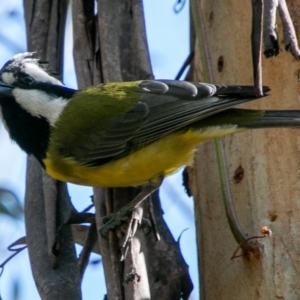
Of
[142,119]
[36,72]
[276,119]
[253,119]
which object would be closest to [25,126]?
[36,72]

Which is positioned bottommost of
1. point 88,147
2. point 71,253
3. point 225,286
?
point 225,286

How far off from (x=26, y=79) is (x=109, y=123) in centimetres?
40

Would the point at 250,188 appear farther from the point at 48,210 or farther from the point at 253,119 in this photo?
A: the point at 48,210

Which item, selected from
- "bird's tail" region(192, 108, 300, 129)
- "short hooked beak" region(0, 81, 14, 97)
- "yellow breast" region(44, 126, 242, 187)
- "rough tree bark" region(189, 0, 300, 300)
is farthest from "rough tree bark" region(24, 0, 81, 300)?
"bird's tail" region(192, 108, 300, 129)

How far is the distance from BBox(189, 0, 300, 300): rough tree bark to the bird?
0.12m

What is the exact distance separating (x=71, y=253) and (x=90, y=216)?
0.71 feet

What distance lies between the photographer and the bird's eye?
113 inches

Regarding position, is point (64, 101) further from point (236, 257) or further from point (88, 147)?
point (236, 257)

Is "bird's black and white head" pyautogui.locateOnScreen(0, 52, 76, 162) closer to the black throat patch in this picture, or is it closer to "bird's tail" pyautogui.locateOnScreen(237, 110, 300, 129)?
the black throat patch

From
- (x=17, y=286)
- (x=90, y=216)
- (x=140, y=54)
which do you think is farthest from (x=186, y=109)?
(x=17, y=286)

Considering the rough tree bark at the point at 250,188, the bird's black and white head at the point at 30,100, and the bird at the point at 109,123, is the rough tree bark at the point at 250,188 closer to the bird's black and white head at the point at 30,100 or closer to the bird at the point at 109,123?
the bird at the point at 109,123

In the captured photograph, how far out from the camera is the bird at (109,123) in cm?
269

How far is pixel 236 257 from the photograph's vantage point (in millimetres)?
2242

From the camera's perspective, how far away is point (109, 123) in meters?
2.89
